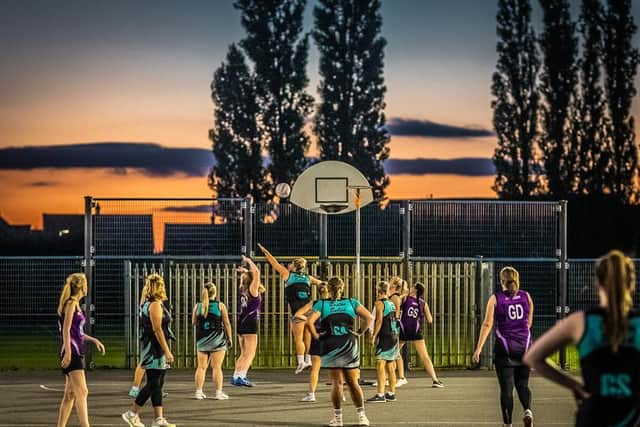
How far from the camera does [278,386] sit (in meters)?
20.9

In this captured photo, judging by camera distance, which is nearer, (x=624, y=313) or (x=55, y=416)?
(x=624, y=313)

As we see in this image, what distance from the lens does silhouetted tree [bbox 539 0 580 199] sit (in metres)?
47.5

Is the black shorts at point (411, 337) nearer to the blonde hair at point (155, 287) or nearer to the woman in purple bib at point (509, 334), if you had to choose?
the woman in purple bib at point (509, 334)

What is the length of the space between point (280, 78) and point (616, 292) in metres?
43.4

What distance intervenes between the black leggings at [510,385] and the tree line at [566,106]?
3278 centimetres

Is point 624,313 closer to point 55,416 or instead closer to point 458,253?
point 55,416

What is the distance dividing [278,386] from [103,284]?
4.81m

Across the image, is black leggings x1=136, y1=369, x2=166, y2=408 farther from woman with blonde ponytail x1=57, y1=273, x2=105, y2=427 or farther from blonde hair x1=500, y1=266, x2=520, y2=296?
blonde hair x1=500, y1=266, x2=520, y2=296

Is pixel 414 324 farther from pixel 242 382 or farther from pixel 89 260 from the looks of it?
pixel 89 260

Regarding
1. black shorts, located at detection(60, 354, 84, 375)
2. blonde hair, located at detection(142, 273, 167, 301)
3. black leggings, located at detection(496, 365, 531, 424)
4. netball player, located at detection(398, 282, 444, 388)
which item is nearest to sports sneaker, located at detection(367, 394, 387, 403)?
netball player, located at detection(398, 282, 444, 388)

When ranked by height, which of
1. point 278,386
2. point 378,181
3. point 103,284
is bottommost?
point 278,386

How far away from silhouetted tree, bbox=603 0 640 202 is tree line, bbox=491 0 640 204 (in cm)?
4

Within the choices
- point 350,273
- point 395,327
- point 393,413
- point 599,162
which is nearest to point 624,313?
point 393,413

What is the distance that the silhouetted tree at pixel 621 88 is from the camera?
155 feet
